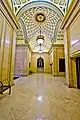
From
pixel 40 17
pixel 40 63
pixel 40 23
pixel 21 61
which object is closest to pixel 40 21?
pixel 40 23

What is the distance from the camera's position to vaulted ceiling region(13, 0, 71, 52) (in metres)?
6.63

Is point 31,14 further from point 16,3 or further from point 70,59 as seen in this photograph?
point 70,59

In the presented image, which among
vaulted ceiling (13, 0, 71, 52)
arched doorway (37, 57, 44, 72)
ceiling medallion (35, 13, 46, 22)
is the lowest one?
arched doorway (37, 57, 44, 72)

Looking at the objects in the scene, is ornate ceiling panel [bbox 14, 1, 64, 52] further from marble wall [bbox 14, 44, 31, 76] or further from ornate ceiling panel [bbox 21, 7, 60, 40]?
marble wall [bbox 14, 44, 31, 76]

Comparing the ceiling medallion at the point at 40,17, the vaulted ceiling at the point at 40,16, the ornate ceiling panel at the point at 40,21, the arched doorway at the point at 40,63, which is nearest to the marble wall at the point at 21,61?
the ornate ceiling panel at the point at 40,21

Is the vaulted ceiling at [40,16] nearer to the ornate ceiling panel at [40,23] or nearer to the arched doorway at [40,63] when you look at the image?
the ornate ceiling panel at [40,23]

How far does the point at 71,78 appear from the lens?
5.25 meters

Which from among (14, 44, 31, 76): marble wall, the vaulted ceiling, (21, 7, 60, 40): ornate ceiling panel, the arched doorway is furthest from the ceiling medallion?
the arched doorway

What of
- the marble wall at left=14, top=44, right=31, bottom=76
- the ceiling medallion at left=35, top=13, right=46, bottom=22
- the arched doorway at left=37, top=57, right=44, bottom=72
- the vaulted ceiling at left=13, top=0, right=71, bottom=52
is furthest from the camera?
the arched doorway at left=37, top=57, right=44, bottom=72

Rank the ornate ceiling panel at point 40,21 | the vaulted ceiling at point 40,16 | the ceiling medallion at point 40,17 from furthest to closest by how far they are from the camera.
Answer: the ceiling medallion at point 40,17, the ornate ceiling panel at point 40,21, the vaulted ceiling at point 40,16

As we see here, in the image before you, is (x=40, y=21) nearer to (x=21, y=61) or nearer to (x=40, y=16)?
(x=40, y=16)

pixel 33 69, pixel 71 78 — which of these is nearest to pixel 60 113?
pixel 71 78

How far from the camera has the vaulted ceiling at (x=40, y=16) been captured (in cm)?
663

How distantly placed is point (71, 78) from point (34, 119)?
3.86m
